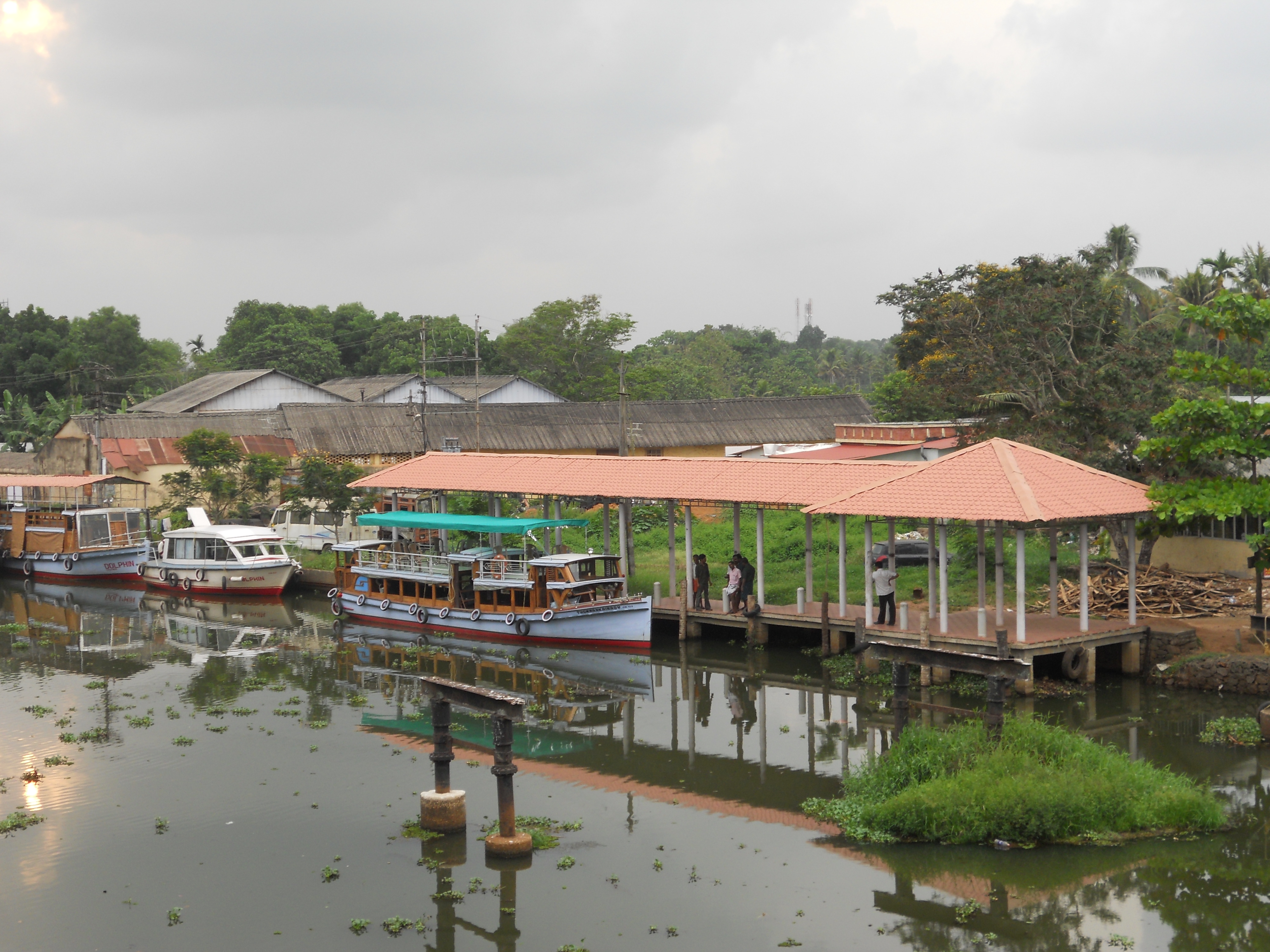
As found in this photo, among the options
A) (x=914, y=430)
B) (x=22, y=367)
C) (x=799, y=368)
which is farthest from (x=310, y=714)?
(x=799, y=368)

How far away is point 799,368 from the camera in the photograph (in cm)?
10144

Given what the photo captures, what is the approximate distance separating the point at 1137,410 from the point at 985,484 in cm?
733

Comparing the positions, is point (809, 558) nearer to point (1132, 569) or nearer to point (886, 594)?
point (886, 594)

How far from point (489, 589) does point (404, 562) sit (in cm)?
425

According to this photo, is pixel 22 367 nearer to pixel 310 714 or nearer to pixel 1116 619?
pixel 310 714

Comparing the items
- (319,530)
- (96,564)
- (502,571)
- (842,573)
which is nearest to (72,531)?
(96,564)

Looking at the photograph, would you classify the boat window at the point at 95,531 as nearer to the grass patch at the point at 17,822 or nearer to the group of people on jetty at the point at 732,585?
the group of people on jetty at the point at 732,585

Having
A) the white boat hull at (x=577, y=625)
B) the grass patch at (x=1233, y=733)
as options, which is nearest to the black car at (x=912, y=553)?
the white boat hull at (x=577, y=625)

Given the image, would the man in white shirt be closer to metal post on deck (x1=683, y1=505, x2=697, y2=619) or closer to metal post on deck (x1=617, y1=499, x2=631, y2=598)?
metal post on deck (x1=683, y1=505, x2=697, y2=619)

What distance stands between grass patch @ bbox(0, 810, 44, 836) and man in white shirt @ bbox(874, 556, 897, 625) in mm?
14561

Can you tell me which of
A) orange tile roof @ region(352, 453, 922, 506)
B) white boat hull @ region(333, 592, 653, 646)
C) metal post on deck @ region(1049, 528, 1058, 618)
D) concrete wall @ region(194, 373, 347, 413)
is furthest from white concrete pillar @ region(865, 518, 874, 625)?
concrete wall @ region(194, 373, 347, 413)

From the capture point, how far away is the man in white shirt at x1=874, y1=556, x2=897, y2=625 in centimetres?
2309

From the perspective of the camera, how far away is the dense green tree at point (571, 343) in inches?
2940

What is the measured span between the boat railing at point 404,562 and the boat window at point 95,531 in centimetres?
1251
